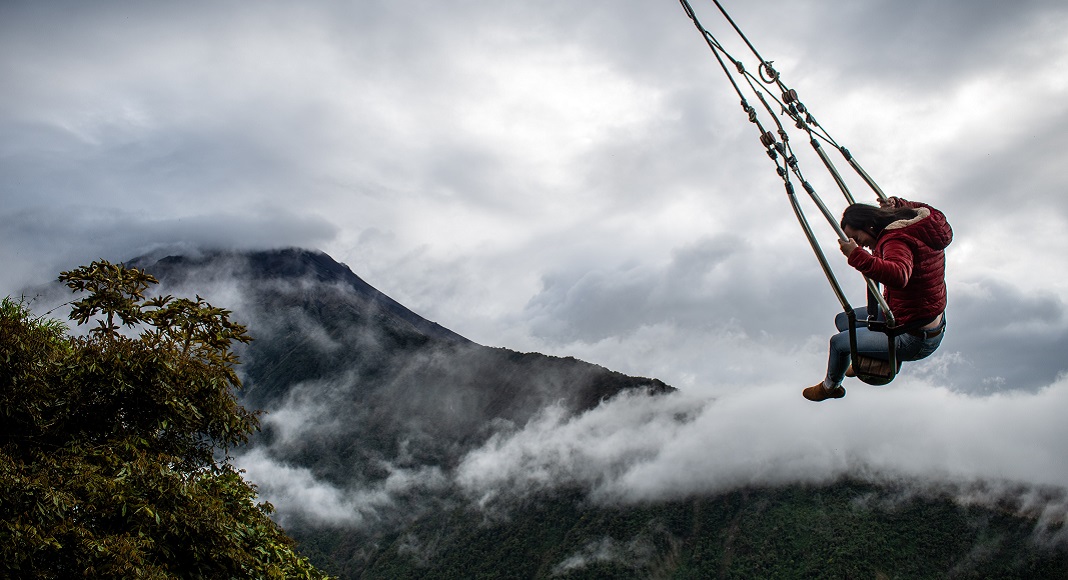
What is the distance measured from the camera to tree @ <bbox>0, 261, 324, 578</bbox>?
607 cm

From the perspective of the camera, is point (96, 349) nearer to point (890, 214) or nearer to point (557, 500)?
point (890, 214)

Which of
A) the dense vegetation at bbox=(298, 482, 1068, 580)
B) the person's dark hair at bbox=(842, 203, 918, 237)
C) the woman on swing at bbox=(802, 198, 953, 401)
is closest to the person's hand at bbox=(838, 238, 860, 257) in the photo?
the woman on swing at bbox=(802, 198, 953, 401)

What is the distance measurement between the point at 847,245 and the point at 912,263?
47cm

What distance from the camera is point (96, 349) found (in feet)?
24.3

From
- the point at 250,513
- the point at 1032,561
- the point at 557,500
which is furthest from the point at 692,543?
the point at 250,513

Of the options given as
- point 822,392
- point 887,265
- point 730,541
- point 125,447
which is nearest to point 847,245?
point 887,265

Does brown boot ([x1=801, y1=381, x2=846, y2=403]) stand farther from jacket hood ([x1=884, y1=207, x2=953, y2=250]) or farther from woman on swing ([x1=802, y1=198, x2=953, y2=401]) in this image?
jacket hood ([x1=884, y1=207, x2=953, y2=250])

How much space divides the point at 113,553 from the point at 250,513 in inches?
78.6

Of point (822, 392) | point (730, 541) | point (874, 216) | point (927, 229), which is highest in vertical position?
point (730, 541)

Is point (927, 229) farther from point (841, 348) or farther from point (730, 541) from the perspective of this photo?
point (730, 541)

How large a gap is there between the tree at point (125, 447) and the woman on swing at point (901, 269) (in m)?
6.10

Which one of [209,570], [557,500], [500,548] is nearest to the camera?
[209,570]

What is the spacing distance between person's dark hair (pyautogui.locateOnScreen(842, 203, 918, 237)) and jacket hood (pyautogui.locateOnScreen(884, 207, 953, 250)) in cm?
7

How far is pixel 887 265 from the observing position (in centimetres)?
461
